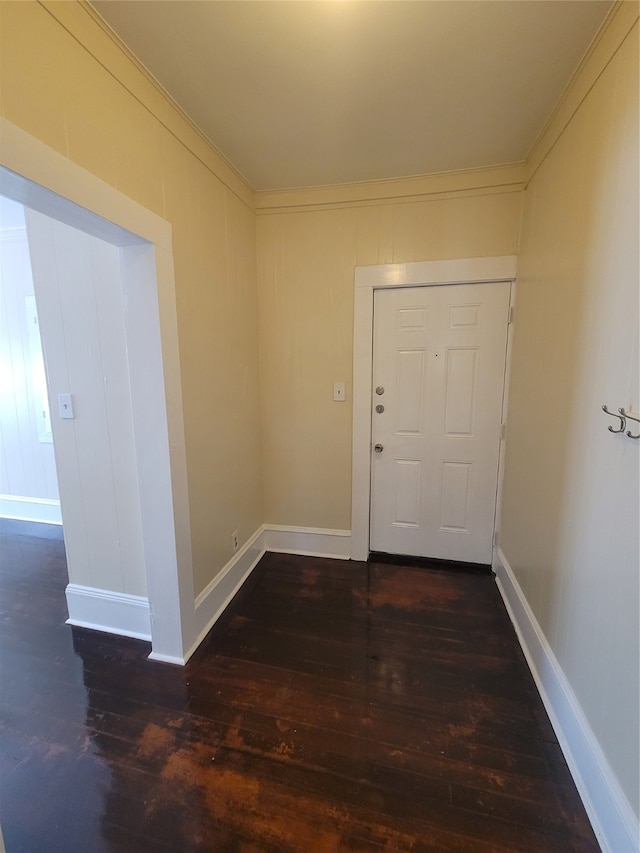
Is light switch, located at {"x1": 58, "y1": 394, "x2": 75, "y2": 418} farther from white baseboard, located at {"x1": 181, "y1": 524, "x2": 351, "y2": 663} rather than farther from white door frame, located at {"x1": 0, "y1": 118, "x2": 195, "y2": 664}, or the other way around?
white baseboard, located at {"x1": 181, "y1": 524, "x2": 351, "y2": 663}

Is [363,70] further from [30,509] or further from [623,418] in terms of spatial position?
[30,509]

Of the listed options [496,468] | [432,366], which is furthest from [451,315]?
[496,468]

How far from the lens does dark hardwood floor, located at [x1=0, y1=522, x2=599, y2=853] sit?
1.10 m

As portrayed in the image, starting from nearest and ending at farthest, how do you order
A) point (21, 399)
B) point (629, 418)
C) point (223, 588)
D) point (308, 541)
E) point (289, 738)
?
point (629, 418) < point (289, 738) < point (223, 588) < point (308, 541) < point (21, 399)

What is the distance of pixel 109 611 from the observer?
1.92m

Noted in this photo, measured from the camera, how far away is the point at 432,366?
2.40 metres

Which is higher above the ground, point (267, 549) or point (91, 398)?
point (91, 398)

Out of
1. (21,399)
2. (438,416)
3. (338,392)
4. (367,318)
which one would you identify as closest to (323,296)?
(367,318)

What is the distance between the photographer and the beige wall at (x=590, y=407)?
1.05 metres

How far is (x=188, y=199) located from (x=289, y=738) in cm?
235

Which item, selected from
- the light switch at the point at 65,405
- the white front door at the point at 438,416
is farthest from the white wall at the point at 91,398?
the white front door at the point at 438,416

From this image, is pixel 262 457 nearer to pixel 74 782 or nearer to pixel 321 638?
pixel 321 638

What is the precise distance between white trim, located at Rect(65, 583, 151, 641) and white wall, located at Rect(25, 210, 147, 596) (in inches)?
1.7

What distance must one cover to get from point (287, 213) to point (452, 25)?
1.35 meters
